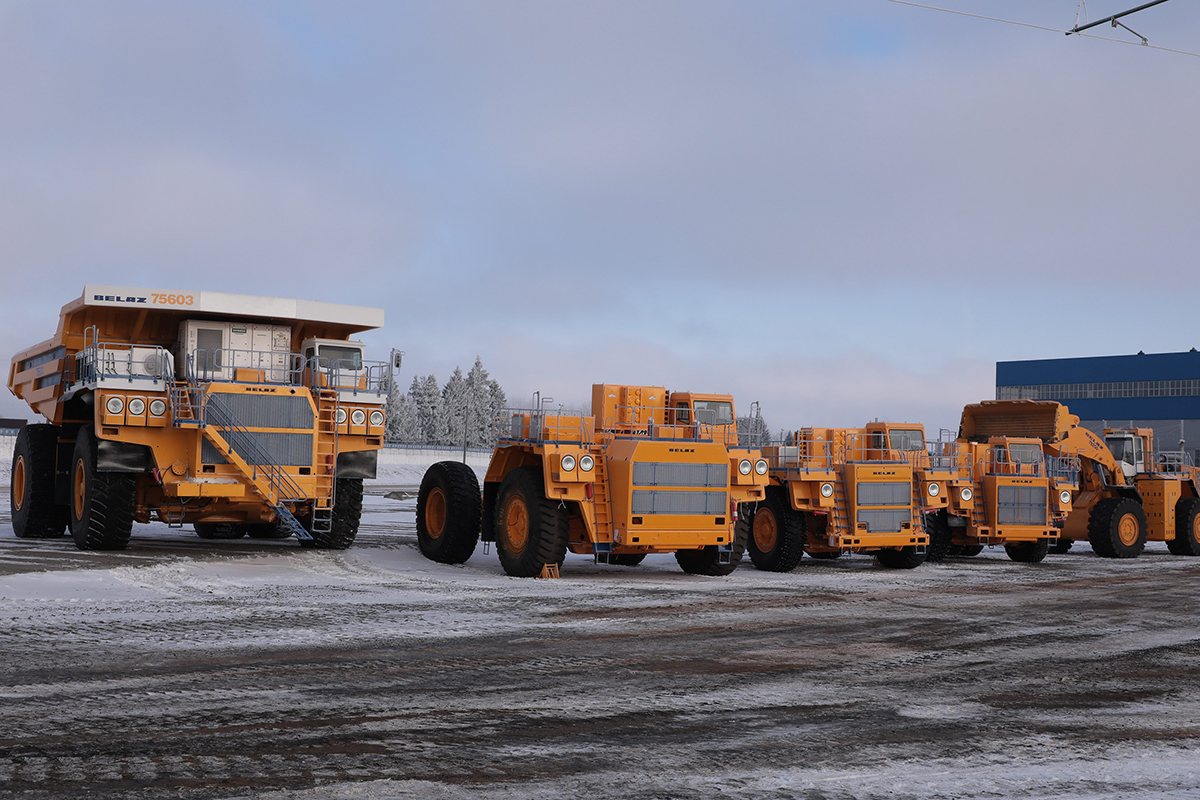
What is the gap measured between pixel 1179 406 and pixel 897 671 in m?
81.1

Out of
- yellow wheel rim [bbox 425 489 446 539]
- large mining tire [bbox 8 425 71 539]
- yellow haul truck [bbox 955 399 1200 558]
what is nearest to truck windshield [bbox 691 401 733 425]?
yellow wheel rim [bbox 425 489 446 539]

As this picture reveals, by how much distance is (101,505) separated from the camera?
17922 mm

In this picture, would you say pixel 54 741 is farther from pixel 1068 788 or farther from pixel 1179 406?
pixel 1179 406

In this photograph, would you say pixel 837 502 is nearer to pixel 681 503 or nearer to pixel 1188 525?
pixel 681 503

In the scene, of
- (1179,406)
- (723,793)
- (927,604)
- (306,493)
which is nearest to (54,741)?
(723,793)

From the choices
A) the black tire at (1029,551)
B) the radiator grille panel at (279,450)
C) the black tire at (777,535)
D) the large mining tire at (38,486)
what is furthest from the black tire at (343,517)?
the black tire at (1029,551)

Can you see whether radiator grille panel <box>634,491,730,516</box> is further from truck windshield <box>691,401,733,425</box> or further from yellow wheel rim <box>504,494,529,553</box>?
truck windshield <box>691,401,733,425</box>

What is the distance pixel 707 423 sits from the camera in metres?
18.6

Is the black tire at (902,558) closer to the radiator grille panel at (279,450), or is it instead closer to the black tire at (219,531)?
the radiator grille panel at (279,450)

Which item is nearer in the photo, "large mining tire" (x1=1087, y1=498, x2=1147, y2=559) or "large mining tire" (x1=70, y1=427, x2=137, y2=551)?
"large mining tire" (x1=70, y1=427, x2=137, y2=551)

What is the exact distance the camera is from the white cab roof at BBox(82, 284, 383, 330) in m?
18.2

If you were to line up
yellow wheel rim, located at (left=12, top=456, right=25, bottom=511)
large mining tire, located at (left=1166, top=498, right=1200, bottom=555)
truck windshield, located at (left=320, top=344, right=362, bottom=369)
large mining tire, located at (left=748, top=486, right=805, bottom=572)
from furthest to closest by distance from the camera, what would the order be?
large mining tire, located at (left=1166, top=498, right=1200, bottom=555)
yellow wheel rim, located at (left=12, top=456, right=25, bottom=511)
large mining tire, located at (left=748, top=486, right=805, bottom=572)
truck windshield, located at (left=320, top=344, right=362, bottom=369)

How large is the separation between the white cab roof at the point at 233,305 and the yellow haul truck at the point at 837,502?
7352 millimetres

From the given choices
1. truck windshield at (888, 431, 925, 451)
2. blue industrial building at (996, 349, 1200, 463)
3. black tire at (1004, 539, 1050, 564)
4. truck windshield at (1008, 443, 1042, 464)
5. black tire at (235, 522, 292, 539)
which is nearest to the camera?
truck windshield at (888, 431, 925, 451)
